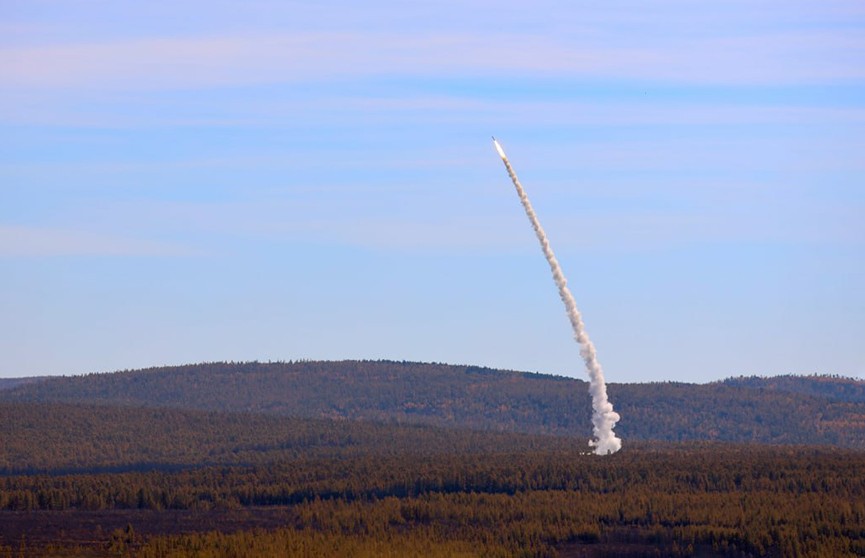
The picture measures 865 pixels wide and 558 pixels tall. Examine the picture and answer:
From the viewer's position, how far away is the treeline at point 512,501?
87.8 m

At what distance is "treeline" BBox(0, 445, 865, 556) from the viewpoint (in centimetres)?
8781

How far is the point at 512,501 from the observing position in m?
104

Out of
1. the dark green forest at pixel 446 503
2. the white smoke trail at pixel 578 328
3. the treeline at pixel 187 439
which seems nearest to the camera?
the dark green forest at pixel 446 503

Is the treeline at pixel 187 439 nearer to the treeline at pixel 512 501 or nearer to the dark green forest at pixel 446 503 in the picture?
the dark green forest at pixel 446 503

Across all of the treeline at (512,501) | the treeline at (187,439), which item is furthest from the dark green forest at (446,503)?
the treeline at (187,439)

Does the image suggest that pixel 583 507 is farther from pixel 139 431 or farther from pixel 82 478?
pixel 139 431

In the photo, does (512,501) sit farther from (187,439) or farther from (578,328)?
(187,439)

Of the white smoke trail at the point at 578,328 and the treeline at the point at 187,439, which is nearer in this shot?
the white smoke trail at the point at 578,328

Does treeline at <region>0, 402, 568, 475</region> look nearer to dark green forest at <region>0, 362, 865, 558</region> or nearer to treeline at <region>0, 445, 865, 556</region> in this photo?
dark green forest at <region>0, 362, 865, 558</region>

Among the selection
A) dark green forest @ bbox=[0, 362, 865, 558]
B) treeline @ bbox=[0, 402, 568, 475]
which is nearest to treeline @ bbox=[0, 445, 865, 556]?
dark green forest @ bbox=[0, 362, 865, 558]

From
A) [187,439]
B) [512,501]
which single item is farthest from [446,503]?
[187,439]

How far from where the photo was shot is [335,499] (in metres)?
111

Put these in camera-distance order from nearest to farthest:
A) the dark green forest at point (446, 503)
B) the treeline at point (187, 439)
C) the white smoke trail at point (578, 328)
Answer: the dark green forest at point (446, 503) < the white smoke trail at point (578, 328) < the treeline at point (187, 439)

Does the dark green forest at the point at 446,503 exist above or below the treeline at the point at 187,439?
below
